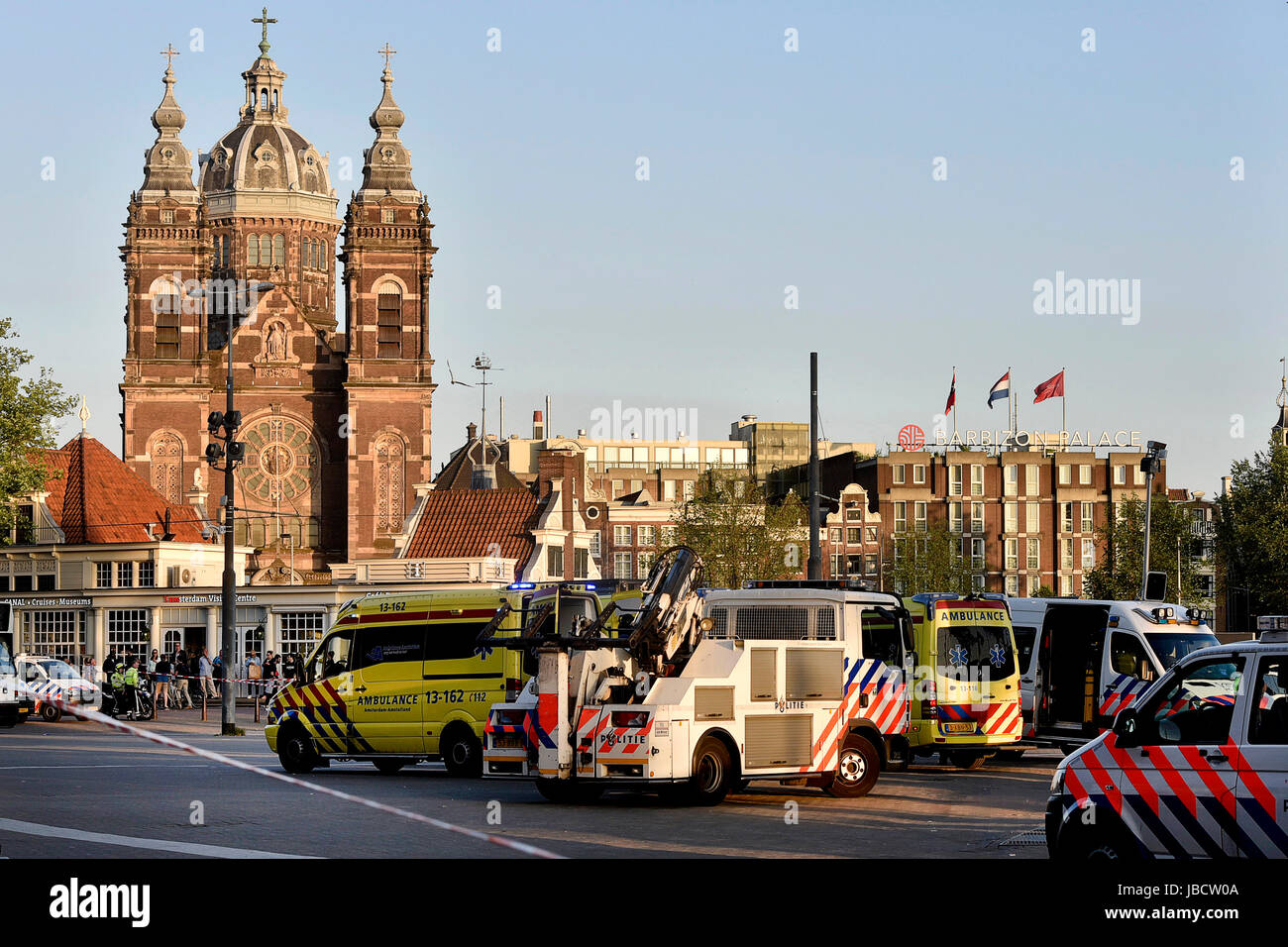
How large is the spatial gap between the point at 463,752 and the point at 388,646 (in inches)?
80.9

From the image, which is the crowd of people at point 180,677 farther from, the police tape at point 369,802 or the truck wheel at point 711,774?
the truck wheel at point 711,774

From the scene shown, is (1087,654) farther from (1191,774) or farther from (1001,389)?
(1001,389)

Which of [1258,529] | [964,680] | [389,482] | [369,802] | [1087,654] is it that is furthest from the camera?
[389,482]

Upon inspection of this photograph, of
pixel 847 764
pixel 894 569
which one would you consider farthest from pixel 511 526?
pixel 847 764

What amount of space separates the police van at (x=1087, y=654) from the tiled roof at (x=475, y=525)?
125ft

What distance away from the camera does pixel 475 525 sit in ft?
225

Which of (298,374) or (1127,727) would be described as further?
(298,374)

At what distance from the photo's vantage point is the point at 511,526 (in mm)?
67812

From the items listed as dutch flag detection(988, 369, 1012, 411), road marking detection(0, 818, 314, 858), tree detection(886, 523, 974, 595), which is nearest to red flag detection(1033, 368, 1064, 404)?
dutch flag detection(988, 369, 1012, 411)

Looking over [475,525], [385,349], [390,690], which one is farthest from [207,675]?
[385,349]

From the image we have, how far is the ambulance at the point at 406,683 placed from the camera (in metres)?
25.9

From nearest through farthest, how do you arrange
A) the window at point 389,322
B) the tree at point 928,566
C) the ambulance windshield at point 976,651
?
the ambulance windshield at point 976,651 < the window at point 389,322 < the tree at point 928,566

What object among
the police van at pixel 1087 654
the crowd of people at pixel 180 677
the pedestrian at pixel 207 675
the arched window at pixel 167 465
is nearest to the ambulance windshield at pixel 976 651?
the police van at pixel 1087 654
